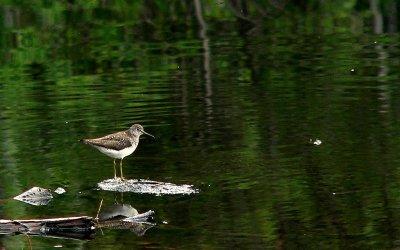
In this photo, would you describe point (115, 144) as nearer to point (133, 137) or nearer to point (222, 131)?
point (133, 137)

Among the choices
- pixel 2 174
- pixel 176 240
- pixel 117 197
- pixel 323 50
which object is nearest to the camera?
pixel 176 240

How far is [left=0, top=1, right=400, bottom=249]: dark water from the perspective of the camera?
1252 cm

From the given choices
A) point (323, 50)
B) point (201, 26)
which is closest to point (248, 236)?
point (323, 50)

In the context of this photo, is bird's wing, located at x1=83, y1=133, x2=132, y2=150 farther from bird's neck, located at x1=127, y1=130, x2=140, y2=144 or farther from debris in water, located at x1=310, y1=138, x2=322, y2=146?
debris in water, located at x1=310, y1=138, x2=322, y2=146

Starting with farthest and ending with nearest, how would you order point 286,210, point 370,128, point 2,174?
point 370,128 < point 2,174 < point 286,210

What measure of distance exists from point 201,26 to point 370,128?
633 inches

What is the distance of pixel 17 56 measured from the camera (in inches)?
1121

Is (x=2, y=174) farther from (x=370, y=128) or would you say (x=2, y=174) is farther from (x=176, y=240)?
(x=370, y=128)

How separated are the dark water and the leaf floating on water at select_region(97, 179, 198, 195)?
7.7 inches

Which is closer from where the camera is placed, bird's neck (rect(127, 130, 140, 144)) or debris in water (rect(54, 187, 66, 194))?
debris in water (rect(54, 187, 66, 194))

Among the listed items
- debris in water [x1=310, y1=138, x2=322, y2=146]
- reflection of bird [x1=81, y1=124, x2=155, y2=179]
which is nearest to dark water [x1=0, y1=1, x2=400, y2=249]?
debris in water [x1=310, y1=138, x2=322, y2=146]

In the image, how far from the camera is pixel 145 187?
562 inches

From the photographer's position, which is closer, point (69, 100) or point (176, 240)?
point (176, 240)

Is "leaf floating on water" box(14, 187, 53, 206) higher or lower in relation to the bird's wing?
lower
